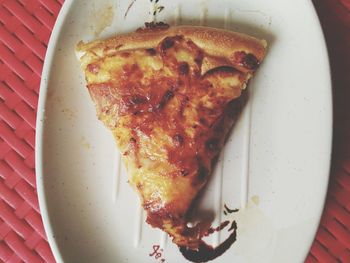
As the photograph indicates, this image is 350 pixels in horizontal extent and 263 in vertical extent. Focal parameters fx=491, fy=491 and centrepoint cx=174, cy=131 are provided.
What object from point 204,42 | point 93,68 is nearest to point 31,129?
point 93,68

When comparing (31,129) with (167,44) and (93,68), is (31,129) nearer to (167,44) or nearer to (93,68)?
(93,68)

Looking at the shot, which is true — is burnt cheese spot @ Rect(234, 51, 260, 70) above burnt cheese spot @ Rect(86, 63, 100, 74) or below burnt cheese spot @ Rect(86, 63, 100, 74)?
below

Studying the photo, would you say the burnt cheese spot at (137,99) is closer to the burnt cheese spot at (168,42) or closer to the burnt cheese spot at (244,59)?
the burnt cheese spot at (168,42)

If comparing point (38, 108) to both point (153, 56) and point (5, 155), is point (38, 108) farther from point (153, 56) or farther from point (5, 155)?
point (153, 56)

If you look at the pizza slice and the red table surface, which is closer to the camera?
the pizza slice

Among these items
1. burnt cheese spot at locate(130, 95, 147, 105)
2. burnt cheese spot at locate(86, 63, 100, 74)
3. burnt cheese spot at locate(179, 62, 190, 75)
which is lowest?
Result: burnt cheese spot at locate(179, 62, 190, 75)

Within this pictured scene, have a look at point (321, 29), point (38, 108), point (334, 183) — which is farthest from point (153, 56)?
point (334, 183)

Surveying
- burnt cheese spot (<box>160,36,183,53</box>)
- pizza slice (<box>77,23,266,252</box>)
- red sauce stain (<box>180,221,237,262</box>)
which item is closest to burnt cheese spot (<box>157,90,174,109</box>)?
pizza slice (<box>77,23,266,252</box>)

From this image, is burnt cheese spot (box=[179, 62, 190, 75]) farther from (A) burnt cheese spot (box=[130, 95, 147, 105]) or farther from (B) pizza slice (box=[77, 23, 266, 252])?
(A) burnt cheese spot (box=[130, 95, 147, 105])

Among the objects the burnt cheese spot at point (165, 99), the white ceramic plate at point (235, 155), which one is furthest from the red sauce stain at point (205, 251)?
the burnt cheese spot at point (165, 99)
